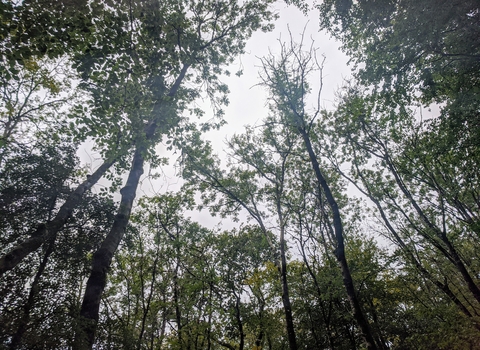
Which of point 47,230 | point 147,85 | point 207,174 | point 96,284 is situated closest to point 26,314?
point 96,284

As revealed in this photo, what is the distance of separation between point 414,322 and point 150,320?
15898mm

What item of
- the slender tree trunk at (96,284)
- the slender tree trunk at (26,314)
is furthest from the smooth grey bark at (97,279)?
the slender tree trunk at (26,314)

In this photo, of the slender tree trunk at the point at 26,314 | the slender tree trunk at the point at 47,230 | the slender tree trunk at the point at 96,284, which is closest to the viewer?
the slender tree trunk at the point at 26,314

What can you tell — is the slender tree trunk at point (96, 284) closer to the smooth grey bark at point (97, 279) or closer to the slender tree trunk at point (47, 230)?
the smooth grey bark at point (97, 279)

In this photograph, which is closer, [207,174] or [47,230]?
[47,230]

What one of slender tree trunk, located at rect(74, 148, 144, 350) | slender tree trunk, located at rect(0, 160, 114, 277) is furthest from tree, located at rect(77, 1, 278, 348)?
slender tree trunk, located at rect(0, 160, 114, 277)

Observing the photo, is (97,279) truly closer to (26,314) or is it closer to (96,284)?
(96,284)

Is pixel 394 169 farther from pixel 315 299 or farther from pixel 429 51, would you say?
pixel 315 299

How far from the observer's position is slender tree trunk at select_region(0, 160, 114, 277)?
491cm

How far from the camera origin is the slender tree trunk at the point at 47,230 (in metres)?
4.91

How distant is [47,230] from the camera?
6047 millimetres

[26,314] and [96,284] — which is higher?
[96,284]

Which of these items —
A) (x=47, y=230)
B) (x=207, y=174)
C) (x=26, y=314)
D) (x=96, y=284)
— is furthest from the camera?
Answer: (x=207, y=174)

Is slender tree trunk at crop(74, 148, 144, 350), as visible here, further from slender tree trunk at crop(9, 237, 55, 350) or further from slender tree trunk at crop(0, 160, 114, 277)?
slender tree trunk at crop(0, 160, 114, 277)
